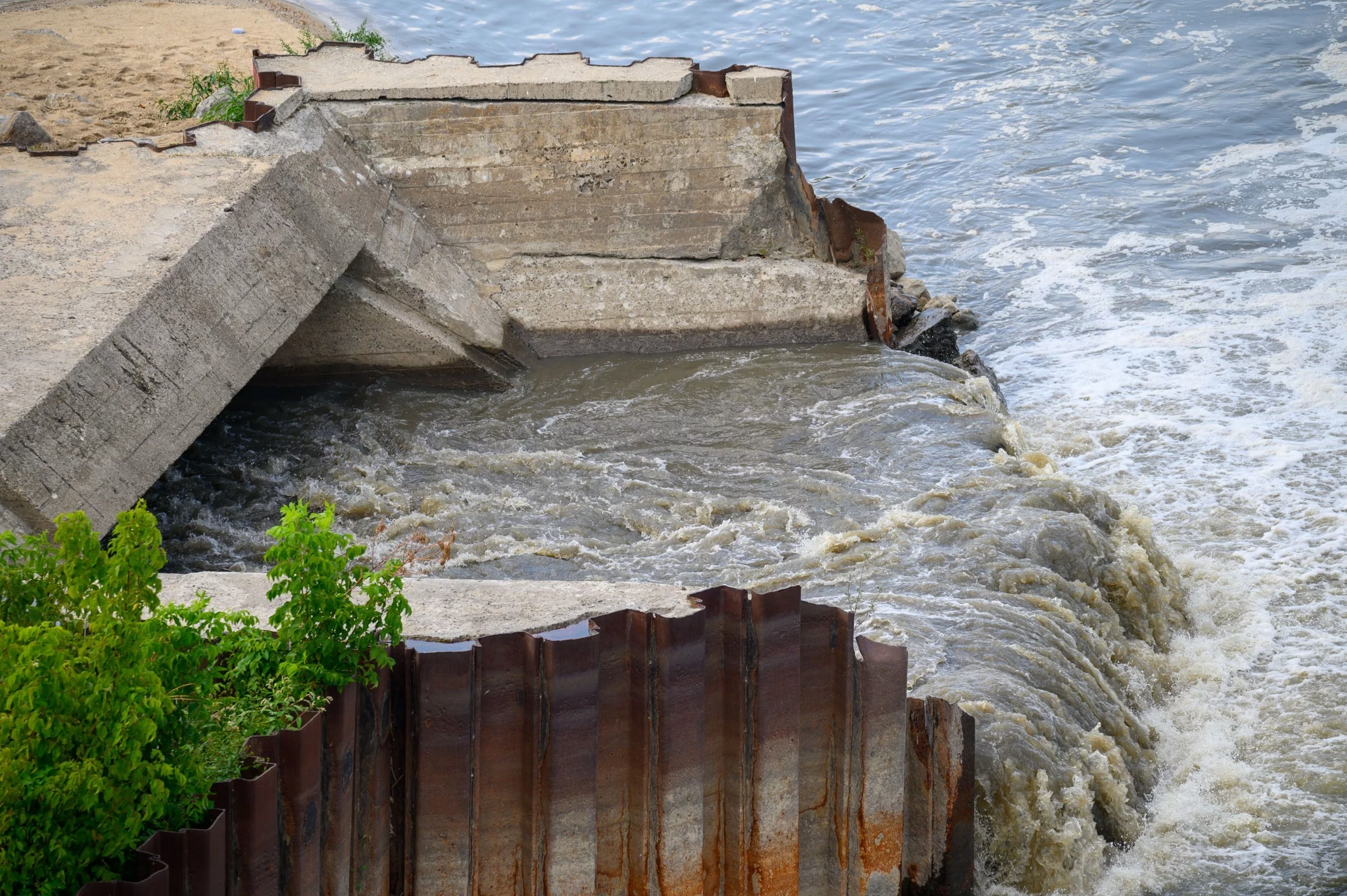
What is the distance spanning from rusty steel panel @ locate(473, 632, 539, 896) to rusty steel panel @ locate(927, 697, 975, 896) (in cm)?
185

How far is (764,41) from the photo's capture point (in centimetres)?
2497

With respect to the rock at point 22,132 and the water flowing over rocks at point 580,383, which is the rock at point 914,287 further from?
the rock at point 22,132

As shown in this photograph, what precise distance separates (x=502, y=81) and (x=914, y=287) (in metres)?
5.43

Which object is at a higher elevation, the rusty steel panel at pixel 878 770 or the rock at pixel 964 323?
the rock at pixel 964 323

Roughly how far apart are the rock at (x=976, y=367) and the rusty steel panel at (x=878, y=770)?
700cm

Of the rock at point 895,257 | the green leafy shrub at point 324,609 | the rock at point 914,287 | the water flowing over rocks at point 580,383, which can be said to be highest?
the rock at point 895,257

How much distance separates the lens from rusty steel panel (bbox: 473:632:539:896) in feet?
16.2

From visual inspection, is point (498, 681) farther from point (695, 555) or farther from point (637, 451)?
point (637, 451)

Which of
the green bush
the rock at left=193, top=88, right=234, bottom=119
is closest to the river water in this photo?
the green bush

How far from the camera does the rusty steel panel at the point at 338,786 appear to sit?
177 inches

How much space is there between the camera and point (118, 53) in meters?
16.6

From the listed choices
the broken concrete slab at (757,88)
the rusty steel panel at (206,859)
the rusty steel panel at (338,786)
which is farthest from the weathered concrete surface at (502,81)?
the rusty steel panel at (206,859)

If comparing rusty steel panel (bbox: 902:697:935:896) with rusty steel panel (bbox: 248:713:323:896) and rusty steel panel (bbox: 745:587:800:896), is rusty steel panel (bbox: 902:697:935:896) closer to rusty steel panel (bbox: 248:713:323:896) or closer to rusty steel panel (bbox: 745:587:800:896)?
rusty steel panel (bbox: 745:587:800:896)

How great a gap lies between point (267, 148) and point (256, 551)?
10.1 ft
